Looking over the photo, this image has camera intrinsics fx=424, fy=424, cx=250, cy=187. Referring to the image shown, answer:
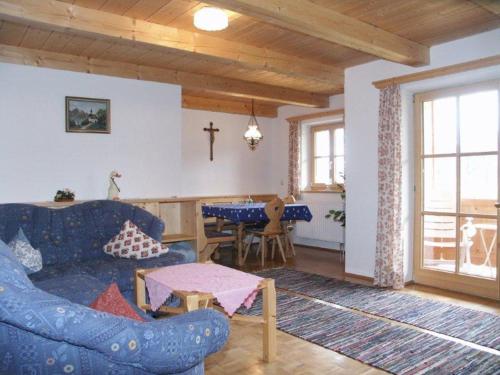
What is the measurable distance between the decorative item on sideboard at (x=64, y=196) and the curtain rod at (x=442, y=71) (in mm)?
3325

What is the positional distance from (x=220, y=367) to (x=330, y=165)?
187 inches

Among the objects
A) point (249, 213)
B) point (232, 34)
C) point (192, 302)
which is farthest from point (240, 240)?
point (192, 302)

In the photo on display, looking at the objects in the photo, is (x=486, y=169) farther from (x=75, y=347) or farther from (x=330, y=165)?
(x=75, y=347)

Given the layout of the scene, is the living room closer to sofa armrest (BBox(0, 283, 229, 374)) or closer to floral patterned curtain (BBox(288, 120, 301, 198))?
sofa armrest (BBox(0, 283, 229, 374))

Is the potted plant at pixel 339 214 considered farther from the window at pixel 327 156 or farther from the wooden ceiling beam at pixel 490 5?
the wooden ceiling beam at pixel 490 5

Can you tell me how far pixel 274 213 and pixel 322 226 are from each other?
50.7 inches

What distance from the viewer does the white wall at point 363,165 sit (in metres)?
4.51

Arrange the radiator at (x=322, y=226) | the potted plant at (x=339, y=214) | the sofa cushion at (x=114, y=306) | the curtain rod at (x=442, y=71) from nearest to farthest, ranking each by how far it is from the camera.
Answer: the sofa cushion at (x=114, y=306) < the curtain rod at (x=442, y=71) < the potted plant at (x=339, y=214) < the radiator at (x=322, y=226)

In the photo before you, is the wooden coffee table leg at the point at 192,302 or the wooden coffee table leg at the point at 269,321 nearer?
the wooden coffee table leg at the point at 192,302

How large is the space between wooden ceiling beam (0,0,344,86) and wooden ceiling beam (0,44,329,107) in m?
1.22

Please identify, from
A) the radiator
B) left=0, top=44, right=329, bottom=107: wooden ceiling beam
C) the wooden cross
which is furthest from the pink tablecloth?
the wooden cross

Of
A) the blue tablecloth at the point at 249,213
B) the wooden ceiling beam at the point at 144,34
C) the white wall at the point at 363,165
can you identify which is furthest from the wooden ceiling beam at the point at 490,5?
the blue tablecloth at the point at 249,213

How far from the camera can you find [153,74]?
4.84m

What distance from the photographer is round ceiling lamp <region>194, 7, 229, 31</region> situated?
3.08 m
